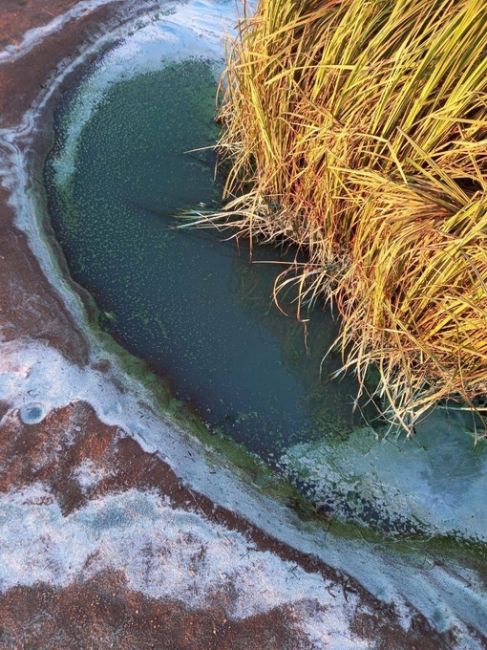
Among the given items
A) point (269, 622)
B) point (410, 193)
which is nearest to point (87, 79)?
point (410, 193)

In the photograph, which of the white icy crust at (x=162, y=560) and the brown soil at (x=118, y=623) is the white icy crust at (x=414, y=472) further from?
the brown soil at (x=118, y=623)

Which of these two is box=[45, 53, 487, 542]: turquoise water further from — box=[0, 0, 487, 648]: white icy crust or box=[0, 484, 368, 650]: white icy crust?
box=[0, 484, 368, 650]: white icy crust

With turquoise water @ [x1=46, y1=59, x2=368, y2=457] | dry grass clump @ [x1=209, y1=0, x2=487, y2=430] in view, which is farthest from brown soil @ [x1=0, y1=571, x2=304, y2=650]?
dry grass clump @ [x1=209, y1=0, x2=487, y2=430]

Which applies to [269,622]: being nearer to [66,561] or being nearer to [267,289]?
[66,561]

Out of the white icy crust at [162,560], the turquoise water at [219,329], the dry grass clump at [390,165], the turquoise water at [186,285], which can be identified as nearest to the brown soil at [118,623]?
the white icy crust at [162,560]

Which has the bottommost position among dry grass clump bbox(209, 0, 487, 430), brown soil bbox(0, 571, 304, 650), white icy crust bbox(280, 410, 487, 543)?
white icy crust bbox(280, 410, 487, 543)

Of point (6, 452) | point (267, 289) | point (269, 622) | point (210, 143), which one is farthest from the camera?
point (210, 143)

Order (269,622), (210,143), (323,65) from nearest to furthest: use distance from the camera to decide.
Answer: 1. (269,622)
2. (323,65)
3. (210,143)
